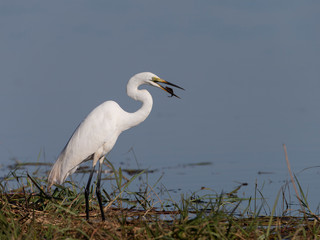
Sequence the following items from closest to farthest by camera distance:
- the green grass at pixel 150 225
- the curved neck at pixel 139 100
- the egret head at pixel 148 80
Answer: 1. the green grass at pixel 150 225
2. the egret head at pixel 148 80
3. the curved neck at pixel 139 100

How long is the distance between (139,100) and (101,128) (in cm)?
51

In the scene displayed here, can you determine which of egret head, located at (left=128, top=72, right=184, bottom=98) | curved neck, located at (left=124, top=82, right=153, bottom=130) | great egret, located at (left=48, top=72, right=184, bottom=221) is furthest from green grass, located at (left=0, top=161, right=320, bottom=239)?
egret head, located at (left=128, top=72, right=184, bottom=98)

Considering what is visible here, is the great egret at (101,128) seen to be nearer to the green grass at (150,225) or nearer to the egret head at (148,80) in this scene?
the egret head at (148,80)

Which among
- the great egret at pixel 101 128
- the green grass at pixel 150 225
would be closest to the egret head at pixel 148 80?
the great egret at pixel 101 128

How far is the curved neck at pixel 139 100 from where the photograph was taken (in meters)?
6.29

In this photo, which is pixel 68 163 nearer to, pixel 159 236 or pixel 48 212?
pixel 48 212

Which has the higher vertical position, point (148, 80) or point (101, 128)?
point (148, 80)

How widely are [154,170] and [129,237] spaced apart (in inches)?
217

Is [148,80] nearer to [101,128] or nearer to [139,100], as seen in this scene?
[139,100]

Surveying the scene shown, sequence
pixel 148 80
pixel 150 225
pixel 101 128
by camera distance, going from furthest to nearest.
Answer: pixel 101 128
pixel 148 80
pixel 150 225

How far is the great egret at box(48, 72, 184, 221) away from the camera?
248 inches

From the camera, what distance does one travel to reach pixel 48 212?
19.1 ft

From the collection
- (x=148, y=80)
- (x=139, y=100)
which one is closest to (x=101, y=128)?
(x=139, y=100)

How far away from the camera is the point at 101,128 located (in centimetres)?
632
